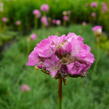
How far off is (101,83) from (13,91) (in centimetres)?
105

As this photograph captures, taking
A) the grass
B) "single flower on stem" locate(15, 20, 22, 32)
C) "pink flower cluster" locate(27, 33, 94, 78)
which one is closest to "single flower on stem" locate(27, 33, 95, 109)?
"pink flower cluster" locate(27, 33, 94, 78)

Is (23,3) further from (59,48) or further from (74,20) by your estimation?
(59,48)

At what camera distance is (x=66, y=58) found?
4.10ft

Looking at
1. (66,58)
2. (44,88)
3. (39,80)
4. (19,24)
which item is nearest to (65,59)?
(66,58)

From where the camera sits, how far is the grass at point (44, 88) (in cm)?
284

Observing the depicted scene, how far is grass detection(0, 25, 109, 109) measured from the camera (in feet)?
9.31

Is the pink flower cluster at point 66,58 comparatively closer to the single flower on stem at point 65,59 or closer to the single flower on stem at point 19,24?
the single flower on stem at point 65,59

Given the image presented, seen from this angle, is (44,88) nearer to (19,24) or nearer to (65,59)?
(19,24)

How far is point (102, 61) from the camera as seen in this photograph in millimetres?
4398

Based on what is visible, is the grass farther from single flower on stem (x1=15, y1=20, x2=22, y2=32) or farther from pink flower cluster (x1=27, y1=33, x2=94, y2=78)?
pink flower cluster (x1=27, y1=33, x2=94, y2=78)

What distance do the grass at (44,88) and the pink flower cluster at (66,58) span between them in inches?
58.8

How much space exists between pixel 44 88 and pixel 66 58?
2.13 m

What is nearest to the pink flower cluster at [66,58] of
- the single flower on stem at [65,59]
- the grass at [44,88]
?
the single flower on stem at [65,59]

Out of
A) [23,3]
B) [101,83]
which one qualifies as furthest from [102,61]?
[23,3]
